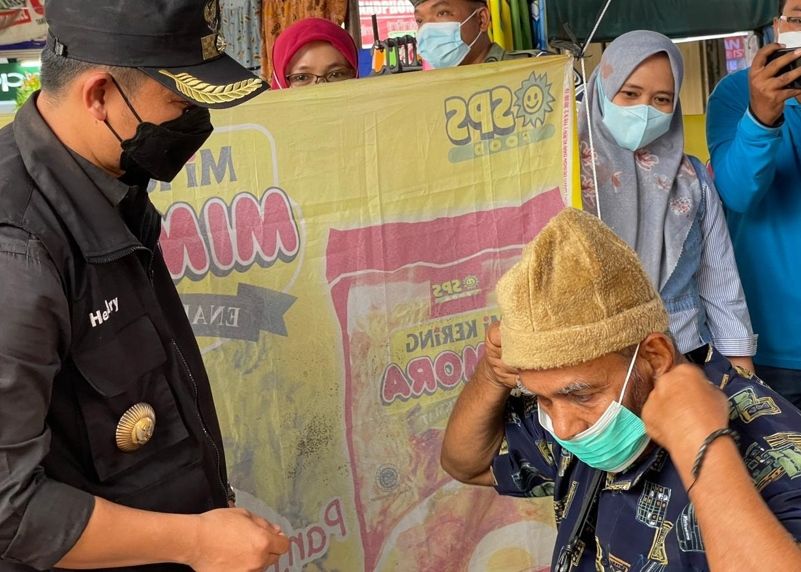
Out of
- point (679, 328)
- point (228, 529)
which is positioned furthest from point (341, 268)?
point (228, 529)

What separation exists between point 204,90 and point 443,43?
2285 mm

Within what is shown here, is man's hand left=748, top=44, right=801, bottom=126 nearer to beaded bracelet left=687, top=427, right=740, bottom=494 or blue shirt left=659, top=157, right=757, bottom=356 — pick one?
blue shirt left=659, top=157, right=757, bottom=356

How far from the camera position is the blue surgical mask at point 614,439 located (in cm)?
147

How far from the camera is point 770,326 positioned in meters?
2.84

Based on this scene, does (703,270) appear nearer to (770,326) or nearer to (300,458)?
(770,326)

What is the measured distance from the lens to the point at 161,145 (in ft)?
4.82

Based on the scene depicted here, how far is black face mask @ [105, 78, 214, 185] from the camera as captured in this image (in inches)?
56.6

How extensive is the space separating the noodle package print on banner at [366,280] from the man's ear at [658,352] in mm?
1164

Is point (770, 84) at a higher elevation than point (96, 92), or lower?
lower

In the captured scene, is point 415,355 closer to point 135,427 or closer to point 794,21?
point 135,427

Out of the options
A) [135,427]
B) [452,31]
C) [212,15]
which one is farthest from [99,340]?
[452,31]

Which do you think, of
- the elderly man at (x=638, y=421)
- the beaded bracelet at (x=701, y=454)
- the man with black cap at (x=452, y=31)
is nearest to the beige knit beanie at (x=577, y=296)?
the elderly man at (x=638, y=421)

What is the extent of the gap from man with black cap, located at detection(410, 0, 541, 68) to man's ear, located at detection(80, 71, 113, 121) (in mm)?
2287

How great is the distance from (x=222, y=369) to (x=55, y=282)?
110 cm
